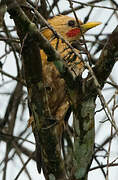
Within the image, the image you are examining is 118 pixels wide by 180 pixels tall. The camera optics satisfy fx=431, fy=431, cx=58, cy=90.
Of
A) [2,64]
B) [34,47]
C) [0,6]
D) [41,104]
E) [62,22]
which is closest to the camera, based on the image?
[0,6]

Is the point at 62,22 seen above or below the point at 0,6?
below

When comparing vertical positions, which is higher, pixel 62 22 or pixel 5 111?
pixel 62 22

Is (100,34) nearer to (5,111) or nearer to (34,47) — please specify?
(5,111)

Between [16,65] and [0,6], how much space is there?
5.74 feet

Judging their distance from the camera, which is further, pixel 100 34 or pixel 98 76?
pixel 100 34

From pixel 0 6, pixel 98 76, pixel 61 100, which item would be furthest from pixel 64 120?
pixel 0 6

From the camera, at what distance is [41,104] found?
2.23m

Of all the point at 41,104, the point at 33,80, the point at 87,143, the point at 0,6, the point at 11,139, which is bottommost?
the point at 11,139

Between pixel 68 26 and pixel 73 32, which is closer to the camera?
pixel 73 32

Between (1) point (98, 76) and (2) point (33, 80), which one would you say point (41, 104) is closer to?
(2) point (33, 80)

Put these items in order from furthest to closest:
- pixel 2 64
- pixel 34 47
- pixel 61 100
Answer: pixel 2 64 → pixel 61 100 → pixel 34 47

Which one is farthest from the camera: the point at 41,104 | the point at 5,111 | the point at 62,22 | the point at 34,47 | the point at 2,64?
the point at 5,111

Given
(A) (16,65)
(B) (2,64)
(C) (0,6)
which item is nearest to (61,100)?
(B) (2,64)

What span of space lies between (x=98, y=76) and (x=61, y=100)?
0.78 m
